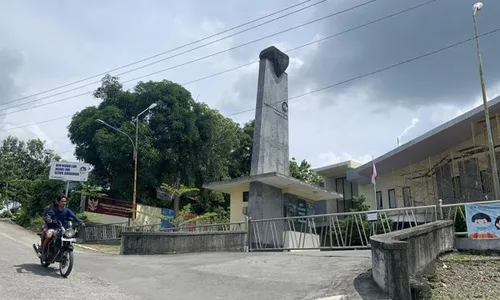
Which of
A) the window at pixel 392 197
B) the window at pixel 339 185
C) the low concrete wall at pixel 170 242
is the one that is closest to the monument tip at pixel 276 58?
the low concrete wall at pixel 170 242

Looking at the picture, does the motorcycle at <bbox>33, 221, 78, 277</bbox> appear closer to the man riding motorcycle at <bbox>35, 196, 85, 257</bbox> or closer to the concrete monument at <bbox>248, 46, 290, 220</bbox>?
the man riding motorcycle at <bbox>35, 196, 85, 257</bbox>

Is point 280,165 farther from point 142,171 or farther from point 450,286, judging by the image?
point 142,171

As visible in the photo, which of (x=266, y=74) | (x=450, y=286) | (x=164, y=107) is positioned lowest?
(x=450, y=286)

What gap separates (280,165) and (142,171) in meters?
14.0

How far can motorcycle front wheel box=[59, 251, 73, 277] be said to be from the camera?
844 cm

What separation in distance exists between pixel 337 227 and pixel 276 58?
8.82 metres

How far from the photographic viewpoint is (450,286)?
27.3 ft

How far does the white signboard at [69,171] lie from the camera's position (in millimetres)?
26906

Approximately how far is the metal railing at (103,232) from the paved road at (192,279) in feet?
50.8

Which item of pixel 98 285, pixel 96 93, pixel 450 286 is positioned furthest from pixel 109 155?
pixel 450 286

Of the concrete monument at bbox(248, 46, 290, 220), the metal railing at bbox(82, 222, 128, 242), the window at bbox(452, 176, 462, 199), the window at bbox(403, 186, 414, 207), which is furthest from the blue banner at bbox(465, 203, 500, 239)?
the metal railing at bbox(82, 222, 128, 242)

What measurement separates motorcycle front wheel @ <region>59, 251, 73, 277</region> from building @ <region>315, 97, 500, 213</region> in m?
19.7

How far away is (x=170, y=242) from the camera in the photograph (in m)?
15.4

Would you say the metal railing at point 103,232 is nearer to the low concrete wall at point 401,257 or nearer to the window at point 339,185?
the window at point 339,185
